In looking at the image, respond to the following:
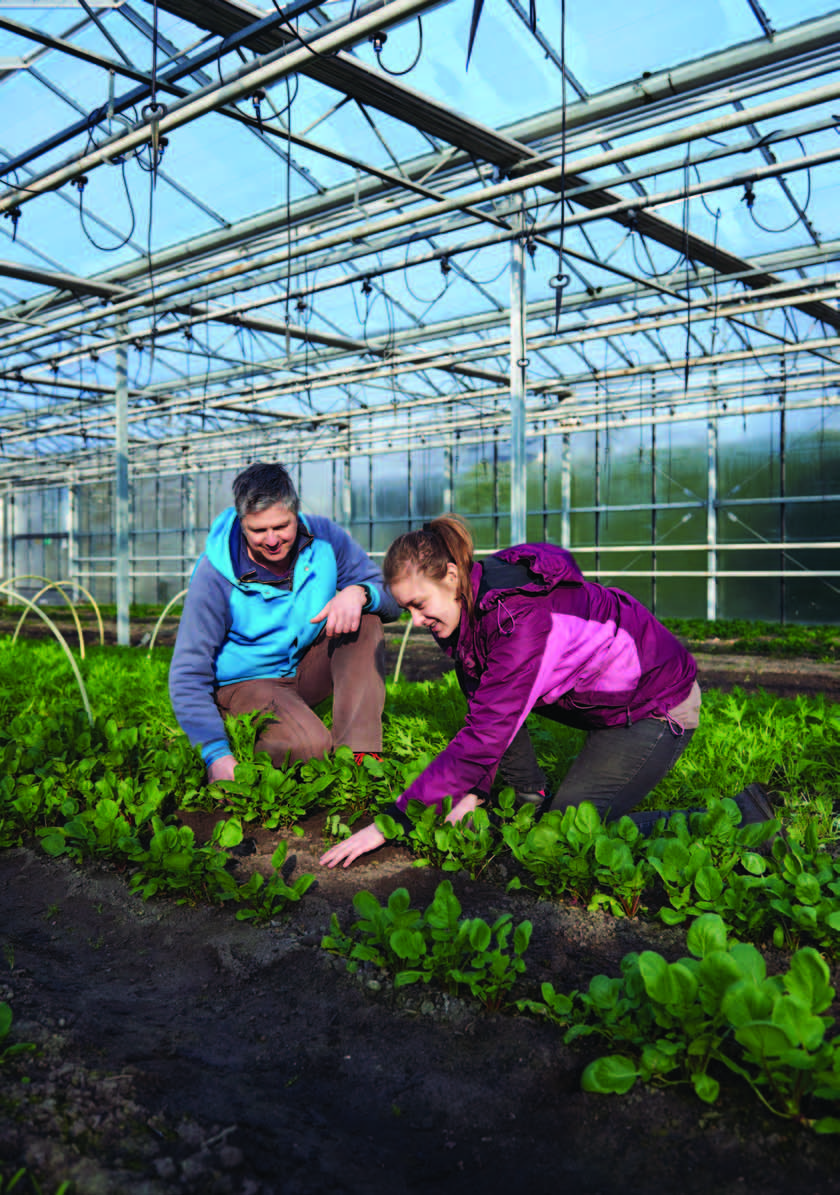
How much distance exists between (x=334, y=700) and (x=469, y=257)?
22.8 feet

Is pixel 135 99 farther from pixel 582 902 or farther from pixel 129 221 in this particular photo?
pixel 582 902

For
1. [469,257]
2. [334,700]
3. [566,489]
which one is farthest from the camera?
[566,489]

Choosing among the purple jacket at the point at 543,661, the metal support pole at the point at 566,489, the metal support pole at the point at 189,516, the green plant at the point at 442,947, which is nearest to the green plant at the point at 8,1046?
the green plant at the point at 442,947

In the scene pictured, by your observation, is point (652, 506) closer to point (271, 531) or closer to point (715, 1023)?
point (271, 531)

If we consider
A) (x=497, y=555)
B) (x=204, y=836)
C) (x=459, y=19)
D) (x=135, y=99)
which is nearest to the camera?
(x=497, y=555)

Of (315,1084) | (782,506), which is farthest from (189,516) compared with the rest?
(315,1084)

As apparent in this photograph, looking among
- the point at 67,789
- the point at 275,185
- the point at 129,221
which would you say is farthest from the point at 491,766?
the point at 129,221

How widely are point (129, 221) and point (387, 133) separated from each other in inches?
112

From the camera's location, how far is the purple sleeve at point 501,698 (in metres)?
2.04

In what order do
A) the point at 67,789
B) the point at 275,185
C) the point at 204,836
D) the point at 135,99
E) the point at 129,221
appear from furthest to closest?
the point at 129,221, the point at 275,185, the point at 135,99, the point at 67,789, the point at 204,836

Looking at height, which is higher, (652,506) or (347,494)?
(347,494)

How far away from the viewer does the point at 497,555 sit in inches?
86.4

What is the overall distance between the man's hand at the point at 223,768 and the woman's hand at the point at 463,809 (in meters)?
0.70

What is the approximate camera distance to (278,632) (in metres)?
2.92
